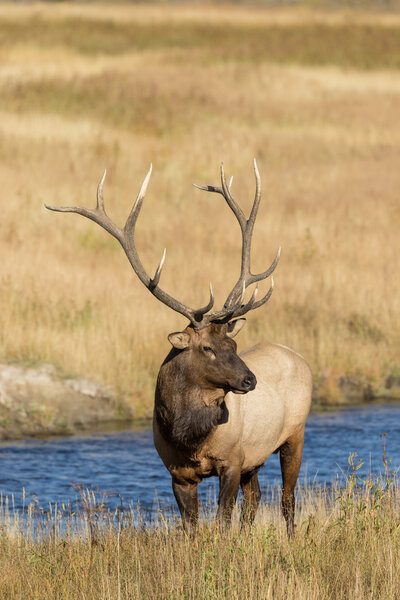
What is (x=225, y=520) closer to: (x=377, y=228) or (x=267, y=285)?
(x=267, y=285)

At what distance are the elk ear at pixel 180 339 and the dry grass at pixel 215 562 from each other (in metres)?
1.21

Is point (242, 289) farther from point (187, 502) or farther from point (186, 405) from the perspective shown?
point (187, 502)

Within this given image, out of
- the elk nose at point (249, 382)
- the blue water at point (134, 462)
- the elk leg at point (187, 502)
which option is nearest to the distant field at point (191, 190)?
the blue water at point (134, 462)

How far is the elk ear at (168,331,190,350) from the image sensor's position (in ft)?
24.7

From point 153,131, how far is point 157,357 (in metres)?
14.4

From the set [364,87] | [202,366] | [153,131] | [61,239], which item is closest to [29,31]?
[364,87]

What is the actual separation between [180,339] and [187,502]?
111 cm

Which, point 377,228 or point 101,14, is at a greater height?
point 101,14

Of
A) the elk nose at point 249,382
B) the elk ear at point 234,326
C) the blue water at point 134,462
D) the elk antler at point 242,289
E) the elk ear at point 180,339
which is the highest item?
the elk antler at point 242,289

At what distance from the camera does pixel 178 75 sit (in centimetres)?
3388

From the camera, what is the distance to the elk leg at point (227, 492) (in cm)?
755

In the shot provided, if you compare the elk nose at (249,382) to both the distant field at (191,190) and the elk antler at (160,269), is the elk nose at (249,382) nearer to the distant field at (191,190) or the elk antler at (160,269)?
the elk antler at (160,269)

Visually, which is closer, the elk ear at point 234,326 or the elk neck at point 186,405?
the elk neck at point 186,405

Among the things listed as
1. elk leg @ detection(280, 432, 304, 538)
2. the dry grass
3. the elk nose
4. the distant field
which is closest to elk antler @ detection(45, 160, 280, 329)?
the elk nose
